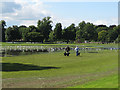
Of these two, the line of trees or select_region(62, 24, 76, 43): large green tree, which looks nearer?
the line of trees

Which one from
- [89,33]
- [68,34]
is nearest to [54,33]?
[68,34]

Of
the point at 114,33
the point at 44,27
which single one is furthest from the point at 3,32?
the point at 114,33

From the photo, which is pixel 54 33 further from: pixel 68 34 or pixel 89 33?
pixel 89 33

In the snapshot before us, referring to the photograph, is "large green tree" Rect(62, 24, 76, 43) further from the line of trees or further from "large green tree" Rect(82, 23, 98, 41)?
"large green tree" Rect(82, 23, 98, 41)

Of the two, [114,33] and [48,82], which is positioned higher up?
[114,33]

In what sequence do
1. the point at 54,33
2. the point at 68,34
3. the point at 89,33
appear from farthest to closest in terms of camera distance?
the point at 68,34 < the point at 89,33 < the point at 54,33

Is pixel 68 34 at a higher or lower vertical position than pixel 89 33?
lower

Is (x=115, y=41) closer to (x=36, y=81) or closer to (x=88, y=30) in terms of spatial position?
(x=88, y=30)

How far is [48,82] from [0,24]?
12465 centimetres

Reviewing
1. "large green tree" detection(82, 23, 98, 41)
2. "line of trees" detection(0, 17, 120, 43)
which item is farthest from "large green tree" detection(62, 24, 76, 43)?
"large green tree" detection(82, 23, 98, 41)

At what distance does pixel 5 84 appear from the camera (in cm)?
1480

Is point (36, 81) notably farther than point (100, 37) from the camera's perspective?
No

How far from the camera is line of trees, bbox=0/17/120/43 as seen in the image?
421 feet

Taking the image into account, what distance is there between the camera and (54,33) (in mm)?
140125
